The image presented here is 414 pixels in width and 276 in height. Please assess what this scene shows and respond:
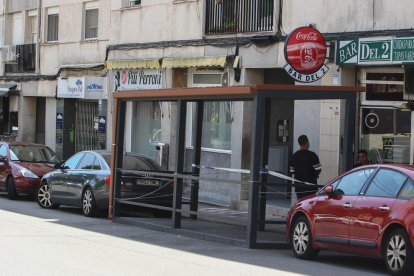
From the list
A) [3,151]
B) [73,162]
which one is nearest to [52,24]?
[3,151]

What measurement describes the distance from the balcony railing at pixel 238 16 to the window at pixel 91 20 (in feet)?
24.1

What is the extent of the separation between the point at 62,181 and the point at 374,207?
1081cm

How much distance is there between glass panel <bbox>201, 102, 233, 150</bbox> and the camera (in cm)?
2517

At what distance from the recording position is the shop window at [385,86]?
778 inches

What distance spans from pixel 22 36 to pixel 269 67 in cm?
1633

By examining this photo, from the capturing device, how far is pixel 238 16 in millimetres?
24594

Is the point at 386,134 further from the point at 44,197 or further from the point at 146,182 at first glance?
the point at 44,197

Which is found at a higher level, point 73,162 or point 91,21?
point 91,21

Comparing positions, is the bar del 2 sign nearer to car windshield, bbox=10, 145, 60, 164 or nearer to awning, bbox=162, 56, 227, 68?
awning, bbox=162, 56, 227, 68

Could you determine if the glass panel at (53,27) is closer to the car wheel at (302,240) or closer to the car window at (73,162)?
the car window at (73,162)

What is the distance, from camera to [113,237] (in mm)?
16703

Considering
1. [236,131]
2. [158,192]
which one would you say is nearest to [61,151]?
[236,131]

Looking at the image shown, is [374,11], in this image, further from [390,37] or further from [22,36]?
[22,36]

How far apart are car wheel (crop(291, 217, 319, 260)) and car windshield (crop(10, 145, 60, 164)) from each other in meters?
12.8
